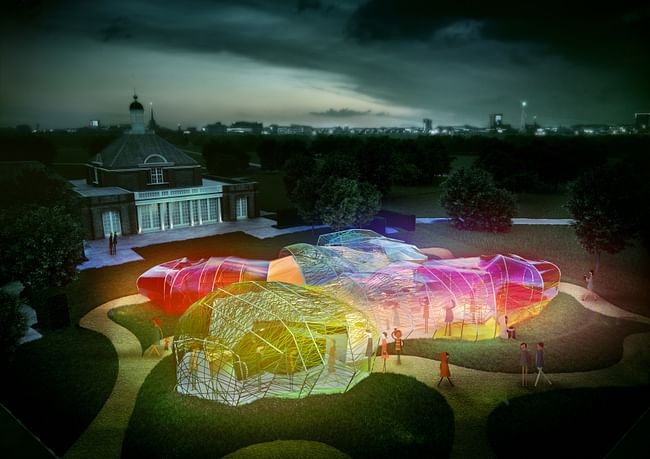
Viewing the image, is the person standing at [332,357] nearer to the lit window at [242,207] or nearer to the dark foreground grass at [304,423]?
the dark foreground grass at [304,423]

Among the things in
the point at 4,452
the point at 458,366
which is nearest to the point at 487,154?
the point at 458,366

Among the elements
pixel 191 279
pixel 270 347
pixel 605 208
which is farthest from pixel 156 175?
pixel 605 208

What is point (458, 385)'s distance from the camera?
17.8 metres

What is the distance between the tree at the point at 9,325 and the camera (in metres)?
16.8

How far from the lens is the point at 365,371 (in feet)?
58.5

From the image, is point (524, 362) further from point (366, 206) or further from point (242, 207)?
point (242, 207)

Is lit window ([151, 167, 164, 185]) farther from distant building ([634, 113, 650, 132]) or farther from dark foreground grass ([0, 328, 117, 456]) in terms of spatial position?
distant building ([634, 113, 650, 132])

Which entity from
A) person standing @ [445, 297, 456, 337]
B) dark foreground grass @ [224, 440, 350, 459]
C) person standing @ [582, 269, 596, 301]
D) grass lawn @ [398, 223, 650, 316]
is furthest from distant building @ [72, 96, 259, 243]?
person standing @ [582, 269, 596, 301]

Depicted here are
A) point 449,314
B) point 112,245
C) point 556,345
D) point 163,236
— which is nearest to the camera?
point 556,345

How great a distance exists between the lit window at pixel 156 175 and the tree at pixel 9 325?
31733 millimetres

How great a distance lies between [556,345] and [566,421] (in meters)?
6.16

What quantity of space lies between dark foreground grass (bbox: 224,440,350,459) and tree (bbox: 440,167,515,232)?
34.8 meters

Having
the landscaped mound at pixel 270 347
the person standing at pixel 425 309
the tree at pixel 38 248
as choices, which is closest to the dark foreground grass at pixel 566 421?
the landscaped mound at pixel 270 347

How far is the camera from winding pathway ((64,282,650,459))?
14547 millimetres
